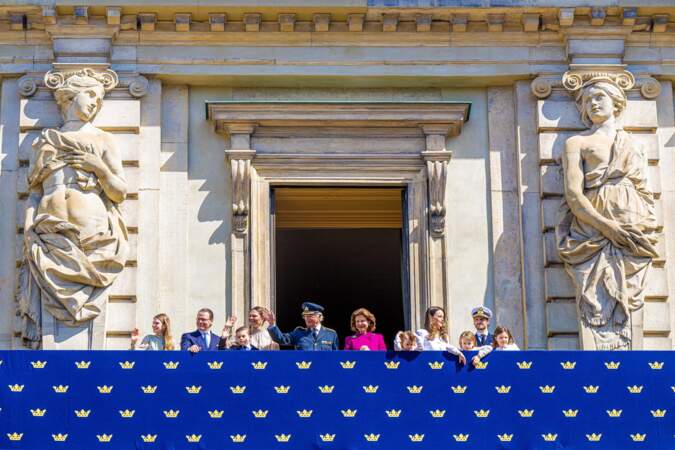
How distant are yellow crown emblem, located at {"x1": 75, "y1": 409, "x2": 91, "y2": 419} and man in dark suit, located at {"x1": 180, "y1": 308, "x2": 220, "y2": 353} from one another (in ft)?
5.85

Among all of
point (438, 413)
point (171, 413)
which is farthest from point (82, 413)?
Answer: point (438, 413)

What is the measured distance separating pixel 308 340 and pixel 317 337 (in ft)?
0.40

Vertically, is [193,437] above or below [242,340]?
below

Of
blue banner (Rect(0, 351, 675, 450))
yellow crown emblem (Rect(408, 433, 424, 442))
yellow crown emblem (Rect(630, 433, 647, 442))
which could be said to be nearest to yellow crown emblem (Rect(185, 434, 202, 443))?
blue banner (Rect(0, 351, 675, 450))

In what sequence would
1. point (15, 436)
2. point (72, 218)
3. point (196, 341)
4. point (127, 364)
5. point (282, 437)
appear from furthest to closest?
point (72, 218) < point (196, 341) < point (127, 364) < point (282, 437) < point (15, 436)

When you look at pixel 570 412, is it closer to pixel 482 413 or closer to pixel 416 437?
pixel 482 413

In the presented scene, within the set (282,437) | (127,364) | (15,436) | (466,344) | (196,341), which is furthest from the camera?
(196,341)

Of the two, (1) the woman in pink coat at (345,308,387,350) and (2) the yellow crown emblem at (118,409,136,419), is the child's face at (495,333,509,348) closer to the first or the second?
(1) the woman in pink coat at (345,308,387,350)

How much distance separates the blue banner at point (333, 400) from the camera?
22.0m

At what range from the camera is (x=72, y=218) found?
82.8 ft

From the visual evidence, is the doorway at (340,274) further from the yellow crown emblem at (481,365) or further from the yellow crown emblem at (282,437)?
the yellow crown emblem at (282,437)

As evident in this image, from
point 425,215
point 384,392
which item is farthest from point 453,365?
point 425,215

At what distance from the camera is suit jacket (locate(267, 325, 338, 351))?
23.3m

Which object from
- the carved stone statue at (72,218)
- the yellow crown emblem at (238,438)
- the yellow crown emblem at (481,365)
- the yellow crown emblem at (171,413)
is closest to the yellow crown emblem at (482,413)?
the yellow crown emblem at (481,365)
